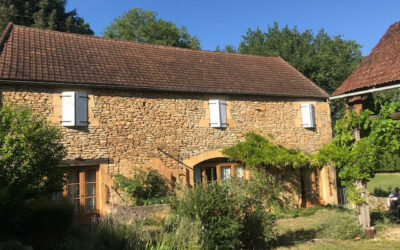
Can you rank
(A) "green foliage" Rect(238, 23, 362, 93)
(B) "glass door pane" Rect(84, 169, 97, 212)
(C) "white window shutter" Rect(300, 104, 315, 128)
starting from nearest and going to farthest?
(B) "glass door pane" Rect(84, 169, 97, 212)
(C) "white window shutter" Rect(300, 104, 315, 128)
(A) "green foliage" Rect(238, 23, 362, 93)

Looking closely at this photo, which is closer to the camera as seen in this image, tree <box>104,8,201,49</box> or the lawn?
the lawn

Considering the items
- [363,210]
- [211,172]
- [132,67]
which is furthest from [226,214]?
[132,67]

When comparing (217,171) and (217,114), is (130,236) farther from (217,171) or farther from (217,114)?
(217,114)

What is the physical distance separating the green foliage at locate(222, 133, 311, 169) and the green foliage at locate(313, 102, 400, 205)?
3.42 metres

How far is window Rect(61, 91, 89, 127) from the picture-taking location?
9.34 meters

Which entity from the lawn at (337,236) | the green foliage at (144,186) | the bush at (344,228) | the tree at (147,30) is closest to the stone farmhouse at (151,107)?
the green foliage at (144,186)

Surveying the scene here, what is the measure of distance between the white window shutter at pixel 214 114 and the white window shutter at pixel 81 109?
4.11 m

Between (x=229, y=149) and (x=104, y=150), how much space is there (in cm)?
411

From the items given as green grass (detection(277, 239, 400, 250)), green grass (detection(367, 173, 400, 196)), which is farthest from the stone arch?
green grass (detection(367, 173, 400, 196))

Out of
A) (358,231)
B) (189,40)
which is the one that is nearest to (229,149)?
(358,231)

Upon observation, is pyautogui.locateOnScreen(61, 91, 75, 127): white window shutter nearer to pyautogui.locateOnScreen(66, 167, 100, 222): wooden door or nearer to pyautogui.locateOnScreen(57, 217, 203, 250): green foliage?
pyautogui.locateOnScreen(66, 167, 100, 222): wooden door

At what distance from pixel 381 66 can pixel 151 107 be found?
256 inches

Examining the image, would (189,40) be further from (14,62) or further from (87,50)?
(14,62)

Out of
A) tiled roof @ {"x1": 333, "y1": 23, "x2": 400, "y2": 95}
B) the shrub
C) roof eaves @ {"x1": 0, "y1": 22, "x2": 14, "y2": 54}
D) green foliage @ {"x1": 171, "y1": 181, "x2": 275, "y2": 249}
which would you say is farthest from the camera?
roof eaves @ {"x1": 0, "y1": 22, "x2": 14, "y2": 54}
